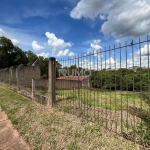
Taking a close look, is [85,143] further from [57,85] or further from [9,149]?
[57,85]

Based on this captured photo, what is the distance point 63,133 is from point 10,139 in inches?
51.1

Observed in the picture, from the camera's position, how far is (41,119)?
3.81m

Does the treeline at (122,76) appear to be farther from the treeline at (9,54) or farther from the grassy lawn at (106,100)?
the treeline at (9,54)

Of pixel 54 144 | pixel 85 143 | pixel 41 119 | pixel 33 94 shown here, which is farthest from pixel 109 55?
pixel 33 94

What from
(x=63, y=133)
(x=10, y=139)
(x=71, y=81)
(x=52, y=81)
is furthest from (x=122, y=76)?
(x=10, y=139)

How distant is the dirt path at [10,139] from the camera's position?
271 centimetres

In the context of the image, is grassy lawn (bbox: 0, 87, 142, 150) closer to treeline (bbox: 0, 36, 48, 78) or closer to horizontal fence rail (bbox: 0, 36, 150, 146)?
horizontal fence rail (bbox: 0, 36, 150, 146)

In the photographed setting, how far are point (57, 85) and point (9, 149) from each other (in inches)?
112

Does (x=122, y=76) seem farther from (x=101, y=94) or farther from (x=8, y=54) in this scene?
(x=8, y=54)

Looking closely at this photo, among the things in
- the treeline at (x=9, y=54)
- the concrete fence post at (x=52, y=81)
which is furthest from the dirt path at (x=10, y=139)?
the treeline at (x=9, y=54)

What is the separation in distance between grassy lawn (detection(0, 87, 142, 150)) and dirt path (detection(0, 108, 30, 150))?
0.11m

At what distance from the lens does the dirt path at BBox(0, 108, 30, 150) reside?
2711 millimetres

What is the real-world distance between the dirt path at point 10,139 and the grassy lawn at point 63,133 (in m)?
0.11

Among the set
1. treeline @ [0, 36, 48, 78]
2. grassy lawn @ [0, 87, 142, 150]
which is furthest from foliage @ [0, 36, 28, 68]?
grassy lawn @ [0, 87, 142, 150]
